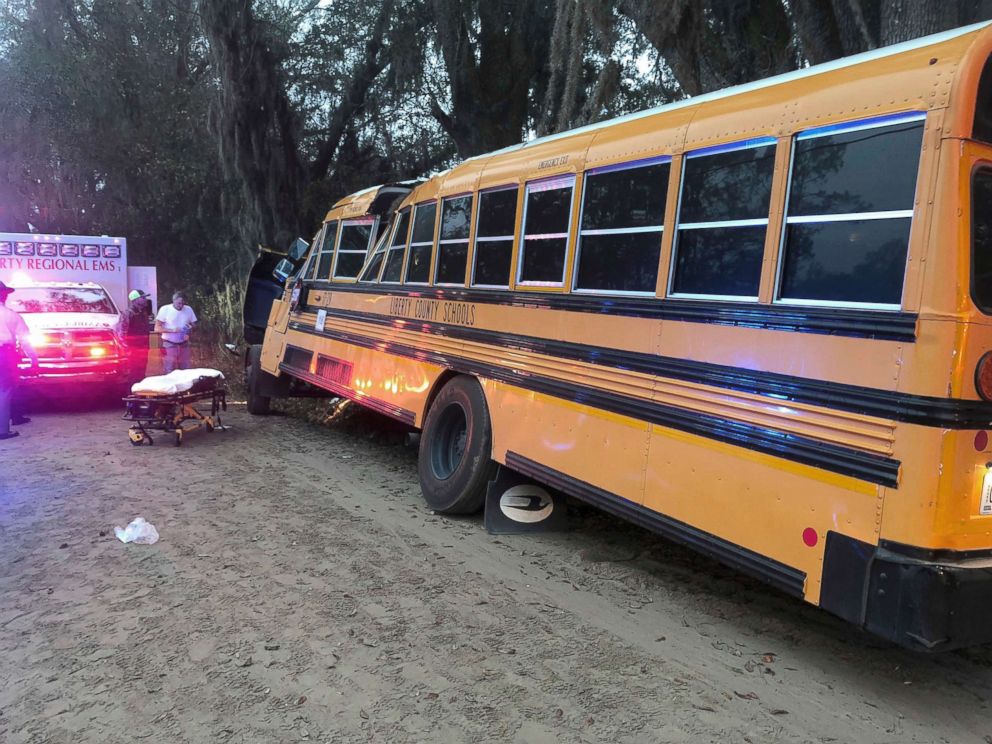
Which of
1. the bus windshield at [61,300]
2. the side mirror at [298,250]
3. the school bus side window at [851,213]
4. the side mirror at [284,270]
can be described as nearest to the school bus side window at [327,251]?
the side mirror at [298,250]

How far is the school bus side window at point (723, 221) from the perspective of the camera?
3.57 metres

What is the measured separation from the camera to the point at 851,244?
317 cm

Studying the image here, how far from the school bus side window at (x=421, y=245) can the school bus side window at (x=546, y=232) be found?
149 cm

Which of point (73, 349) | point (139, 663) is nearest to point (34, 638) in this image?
point (139, 663)

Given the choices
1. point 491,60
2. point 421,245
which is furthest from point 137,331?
point 491,60

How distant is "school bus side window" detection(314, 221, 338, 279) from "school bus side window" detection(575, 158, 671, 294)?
462 centimetres

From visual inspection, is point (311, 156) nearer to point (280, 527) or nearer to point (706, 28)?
point (706, 28)

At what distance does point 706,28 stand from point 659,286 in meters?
6.19

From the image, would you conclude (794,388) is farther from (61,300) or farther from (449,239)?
(61,300)

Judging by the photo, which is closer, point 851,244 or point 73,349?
point 851,244

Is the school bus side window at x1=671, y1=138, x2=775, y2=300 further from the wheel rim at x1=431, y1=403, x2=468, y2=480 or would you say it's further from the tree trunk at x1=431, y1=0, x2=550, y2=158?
the tree trunk at x1=431, y1=0, x2=550, y2=158

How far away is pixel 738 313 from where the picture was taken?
3600 mm

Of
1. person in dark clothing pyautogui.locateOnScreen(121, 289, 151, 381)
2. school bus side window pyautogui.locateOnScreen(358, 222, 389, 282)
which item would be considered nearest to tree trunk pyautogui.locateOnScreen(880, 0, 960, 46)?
school bus side window pyautogui.locateOnScreen(358, 222, 389, 282)

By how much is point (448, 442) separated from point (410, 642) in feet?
8.23
